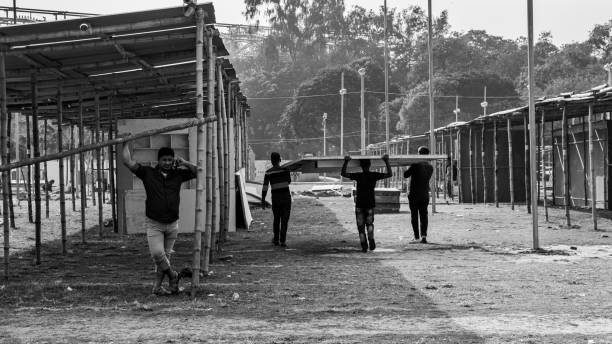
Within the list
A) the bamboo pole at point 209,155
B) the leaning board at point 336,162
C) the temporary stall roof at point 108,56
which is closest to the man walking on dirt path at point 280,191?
the leaning board at point 336,162

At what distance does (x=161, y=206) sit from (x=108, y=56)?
3985mm

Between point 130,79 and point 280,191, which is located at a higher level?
point 130,79

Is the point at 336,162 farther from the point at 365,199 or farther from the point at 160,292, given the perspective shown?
the point at 160,292

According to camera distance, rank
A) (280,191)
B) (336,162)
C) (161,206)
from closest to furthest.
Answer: (161,206) → (336,162) → (280,191)

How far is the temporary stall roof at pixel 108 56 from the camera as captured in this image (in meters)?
11.0

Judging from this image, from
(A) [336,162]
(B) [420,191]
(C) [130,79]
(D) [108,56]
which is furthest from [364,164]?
(D) [108,56]

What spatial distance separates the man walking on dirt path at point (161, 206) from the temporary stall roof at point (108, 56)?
1576 millimetres

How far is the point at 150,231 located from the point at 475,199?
76.5 ft

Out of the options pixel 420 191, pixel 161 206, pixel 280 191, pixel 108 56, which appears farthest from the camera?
pixel 420 191

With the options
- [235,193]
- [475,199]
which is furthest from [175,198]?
[475,199]

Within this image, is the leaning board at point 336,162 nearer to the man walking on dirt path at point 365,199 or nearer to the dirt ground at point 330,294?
the man walking on dirt path at point 365,199

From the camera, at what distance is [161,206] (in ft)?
34.6

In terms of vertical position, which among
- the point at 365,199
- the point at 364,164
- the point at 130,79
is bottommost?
the point at 365,199

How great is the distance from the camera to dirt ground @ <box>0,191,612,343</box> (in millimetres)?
8367
